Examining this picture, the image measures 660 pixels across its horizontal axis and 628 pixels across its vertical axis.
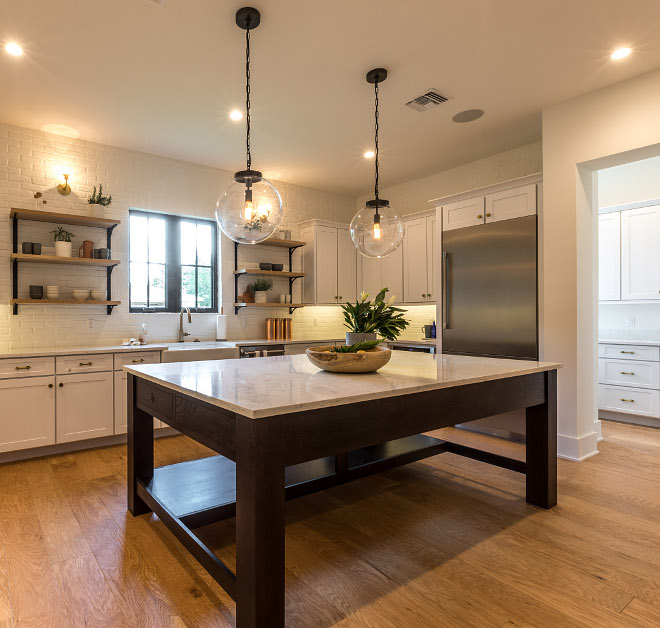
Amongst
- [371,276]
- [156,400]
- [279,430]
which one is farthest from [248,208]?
[371,276]

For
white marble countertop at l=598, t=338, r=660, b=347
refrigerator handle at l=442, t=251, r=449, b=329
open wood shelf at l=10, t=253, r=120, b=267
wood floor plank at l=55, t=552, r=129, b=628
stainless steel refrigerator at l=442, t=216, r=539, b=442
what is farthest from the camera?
refrigerator handle at l=442, t=251, r=449, b=329

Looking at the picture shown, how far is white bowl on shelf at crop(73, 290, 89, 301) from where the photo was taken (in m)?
4.24

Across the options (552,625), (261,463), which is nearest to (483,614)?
(552,625)

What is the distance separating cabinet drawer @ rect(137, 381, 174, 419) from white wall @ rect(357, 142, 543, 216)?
4.18m

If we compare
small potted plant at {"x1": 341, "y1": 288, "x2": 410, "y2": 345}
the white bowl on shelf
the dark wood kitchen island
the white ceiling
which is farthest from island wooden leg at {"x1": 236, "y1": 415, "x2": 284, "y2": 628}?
the white bowl on shelf

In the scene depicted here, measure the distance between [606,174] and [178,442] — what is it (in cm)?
567

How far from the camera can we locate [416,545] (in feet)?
7.36

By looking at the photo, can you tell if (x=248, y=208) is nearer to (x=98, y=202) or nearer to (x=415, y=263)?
(x=98, y=202)

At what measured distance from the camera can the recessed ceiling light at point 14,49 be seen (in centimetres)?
291

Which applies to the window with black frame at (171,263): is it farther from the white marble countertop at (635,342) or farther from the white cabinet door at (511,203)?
the white marble countertop at (635,342)

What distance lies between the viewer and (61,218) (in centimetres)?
410

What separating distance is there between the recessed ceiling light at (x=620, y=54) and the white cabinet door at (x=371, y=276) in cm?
341

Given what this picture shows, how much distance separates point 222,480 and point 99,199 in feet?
10.6

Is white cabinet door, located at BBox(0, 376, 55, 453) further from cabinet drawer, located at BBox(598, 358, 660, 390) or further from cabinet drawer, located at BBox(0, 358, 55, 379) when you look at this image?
cabinet drawer, located at BBox(598, 358, 660, 390)
